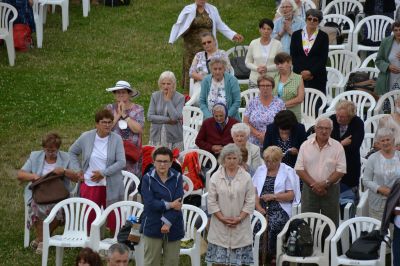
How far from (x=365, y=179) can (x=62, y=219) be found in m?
3.22

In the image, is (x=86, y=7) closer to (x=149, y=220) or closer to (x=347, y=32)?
(x=347, y=32)

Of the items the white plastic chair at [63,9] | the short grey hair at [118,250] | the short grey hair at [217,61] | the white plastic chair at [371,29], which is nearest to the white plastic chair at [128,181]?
the short grey hair at [217,61]

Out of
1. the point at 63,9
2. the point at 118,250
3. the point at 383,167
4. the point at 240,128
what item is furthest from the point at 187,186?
the point at 63,9

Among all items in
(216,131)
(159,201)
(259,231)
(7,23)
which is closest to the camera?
(159,201)

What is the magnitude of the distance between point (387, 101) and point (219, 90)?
232 centimetres

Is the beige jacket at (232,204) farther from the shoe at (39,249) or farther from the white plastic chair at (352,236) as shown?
the shoe at (39,249)

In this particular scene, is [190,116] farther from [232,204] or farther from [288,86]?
[232,204]

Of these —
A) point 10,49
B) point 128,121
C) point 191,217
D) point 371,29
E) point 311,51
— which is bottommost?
point 191,217

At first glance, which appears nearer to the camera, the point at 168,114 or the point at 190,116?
the point at 168,114

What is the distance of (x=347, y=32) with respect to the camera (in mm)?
20922

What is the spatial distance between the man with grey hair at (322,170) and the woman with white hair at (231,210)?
89cm

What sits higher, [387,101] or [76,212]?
[387,101]

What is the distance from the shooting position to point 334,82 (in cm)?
1923

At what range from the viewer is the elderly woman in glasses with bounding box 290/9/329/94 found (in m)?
18.0
